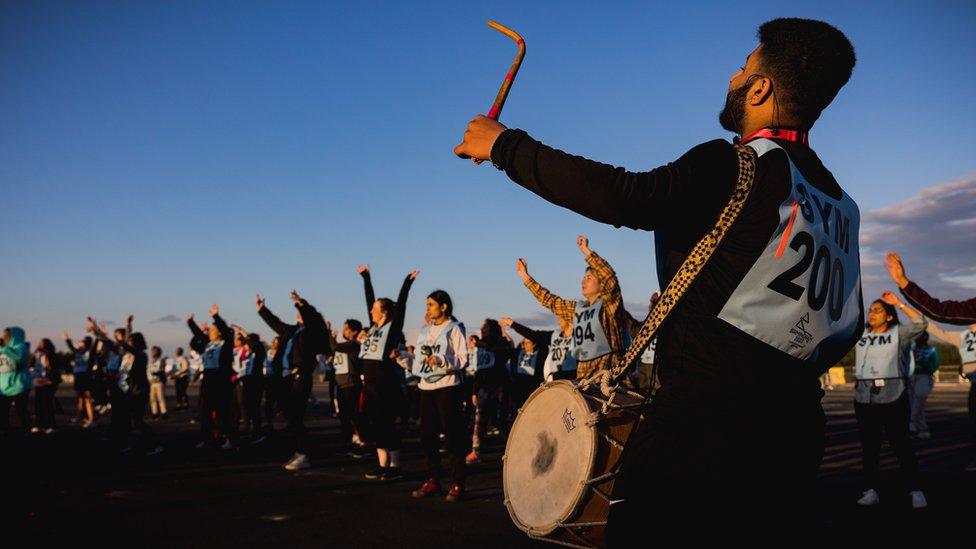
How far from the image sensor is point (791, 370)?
5.96 feet

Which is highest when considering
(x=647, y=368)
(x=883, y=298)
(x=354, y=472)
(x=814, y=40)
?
(x=814, y=40)

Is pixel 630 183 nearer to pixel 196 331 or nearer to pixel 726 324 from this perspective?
pixel 726 324

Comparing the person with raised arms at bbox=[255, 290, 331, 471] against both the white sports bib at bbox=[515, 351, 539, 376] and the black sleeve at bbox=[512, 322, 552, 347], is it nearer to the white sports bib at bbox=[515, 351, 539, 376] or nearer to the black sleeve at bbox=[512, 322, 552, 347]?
the black sleeve at bbox=[512, 322, 552, 347]

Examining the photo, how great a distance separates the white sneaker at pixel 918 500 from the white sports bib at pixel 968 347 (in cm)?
299

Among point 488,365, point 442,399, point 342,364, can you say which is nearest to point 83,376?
point 342,364

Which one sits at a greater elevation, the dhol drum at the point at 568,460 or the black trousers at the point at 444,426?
the dhol drum at the point at 568,460

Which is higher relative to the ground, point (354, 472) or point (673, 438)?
point (673, 438)

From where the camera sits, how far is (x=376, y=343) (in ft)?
31.9

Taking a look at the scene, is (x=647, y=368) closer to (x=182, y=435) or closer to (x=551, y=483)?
(x=551, y=483)

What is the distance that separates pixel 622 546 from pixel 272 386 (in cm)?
1666

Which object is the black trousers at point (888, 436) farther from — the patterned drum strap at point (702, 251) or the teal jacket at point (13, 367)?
the teal jacket at point (13, 367)

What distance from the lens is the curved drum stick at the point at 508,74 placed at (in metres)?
2.00

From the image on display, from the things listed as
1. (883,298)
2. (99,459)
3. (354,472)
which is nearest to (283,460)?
(354,472)

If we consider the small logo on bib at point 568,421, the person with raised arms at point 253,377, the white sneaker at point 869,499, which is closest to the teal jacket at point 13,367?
the person with raised arms at point 253,377
